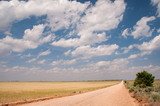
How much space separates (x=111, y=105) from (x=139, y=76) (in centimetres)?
3873

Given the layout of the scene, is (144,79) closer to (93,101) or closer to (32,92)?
(32,92)

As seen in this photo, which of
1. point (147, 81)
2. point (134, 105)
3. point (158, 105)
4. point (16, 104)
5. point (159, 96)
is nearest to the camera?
point (158, 105)

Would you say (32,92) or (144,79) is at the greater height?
(144,79)

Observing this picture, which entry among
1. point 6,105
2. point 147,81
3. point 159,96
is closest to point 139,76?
point 147,81

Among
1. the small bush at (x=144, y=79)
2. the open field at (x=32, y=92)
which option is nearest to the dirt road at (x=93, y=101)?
the open field at (x=32, y=92)

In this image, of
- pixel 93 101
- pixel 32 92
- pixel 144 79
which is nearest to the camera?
pixel 93 101

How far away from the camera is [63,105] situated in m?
21.6

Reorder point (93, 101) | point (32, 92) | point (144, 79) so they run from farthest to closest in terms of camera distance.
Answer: point (144, 79)
point (32, 92)
point (93, 101)

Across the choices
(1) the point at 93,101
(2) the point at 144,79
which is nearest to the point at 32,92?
(2) the point at 144,79

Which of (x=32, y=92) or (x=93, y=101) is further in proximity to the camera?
(x=32, y=92)

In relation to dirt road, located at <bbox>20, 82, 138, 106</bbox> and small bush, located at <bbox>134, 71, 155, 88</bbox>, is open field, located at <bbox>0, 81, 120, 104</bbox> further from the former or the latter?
small bush, located at <bbox>134, 71, 155, 88</bbox>

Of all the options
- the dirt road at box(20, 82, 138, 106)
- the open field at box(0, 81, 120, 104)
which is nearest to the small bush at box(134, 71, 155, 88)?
the open field at box(0, 81, 120, 104)

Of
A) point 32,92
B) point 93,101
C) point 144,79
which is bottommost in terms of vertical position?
point 93,101

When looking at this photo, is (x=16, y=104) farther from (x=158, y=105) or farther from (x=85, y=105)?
(x=158, y=105)
